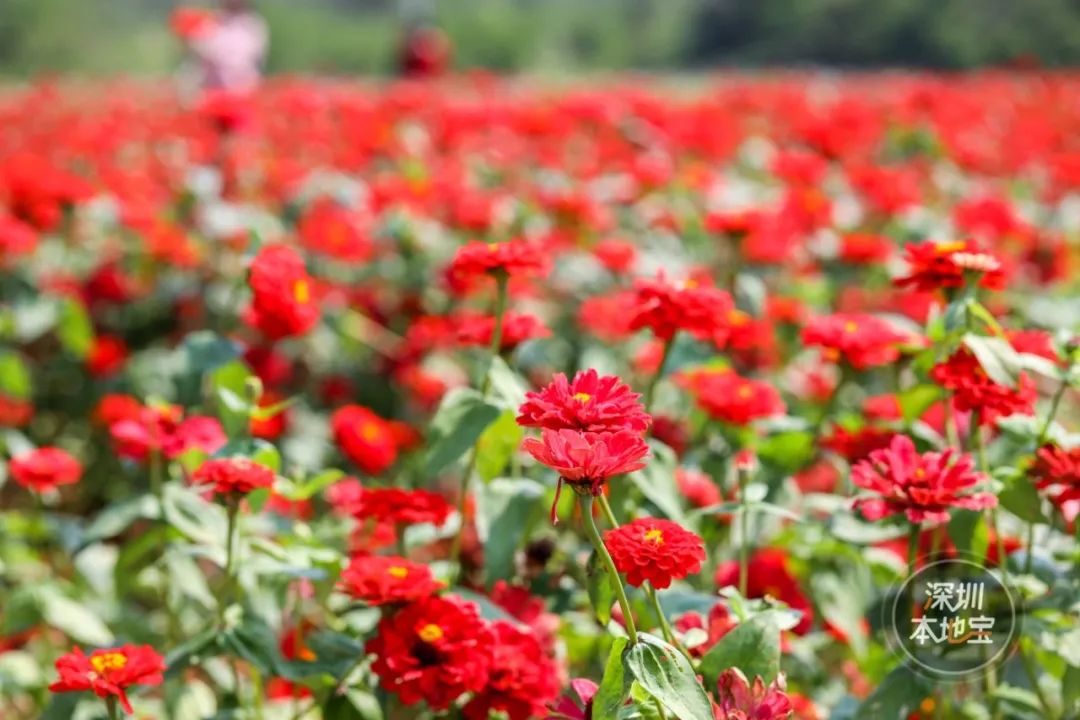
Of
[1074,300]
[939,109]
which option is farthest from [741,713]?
[939,109]

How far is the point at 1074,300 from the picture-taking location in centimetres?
240

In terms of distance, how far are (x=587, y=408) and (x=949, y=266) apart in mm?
598

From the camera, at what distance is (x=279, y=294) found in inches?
62.7

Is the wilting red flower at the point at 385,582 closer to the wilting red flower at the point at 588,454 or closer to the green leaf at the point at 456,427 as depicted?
the green leaf at the point at 456,427

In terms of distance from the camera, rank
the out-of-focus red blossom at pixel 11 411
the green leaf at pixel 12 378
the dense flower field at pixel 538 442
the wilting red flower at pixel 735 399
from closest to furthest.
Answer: the dense flower field at pixel 538 442 → the wilting red flower at pixel 735 399 → the green leaf at pixel 12 378 → the out-of-focus red blossom at pixel 11 411

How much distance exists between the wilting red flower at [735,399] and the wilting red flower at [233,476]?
665mm

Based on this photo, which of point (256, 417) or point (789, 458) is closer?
point (256, 417)

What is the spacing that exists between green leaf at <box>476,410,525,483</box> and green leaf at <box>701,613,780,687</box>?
1.30ft

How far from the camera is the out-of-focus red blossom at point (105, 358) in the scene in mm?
3027

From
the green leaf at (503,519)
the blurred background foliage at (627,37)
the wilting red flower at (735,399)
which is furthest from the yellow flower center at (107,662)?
the blurred background foliage at (627,37)

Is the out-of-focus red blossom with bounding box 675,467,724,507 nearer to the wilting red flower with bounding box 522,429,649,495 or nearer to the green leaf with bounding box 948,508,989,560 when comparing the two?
the green leaf with bounding box 948,508,989,560

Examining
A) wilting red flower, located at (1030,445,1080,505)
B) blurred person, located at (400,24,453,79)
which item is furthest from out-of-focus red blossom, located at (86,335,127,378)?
blurred person, located at (400,24,453,79)

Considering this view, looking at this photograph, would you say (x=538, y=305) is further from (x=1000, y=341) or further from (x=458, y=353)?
(x=1000, y=341)

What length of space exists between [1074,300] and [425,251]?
4.89 ft
